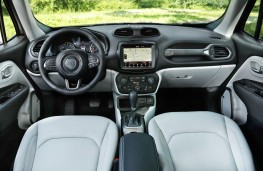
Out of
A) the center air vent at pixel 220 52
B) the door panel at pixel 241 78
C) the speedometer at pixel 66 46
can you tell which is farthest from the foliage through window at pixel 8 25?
the door panel at pixel 241 78

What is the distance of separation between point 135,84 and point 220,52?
2.22 ft

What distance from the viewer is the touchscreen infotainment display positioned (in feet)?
8.53

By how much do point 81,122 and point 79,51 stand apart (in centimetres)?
44

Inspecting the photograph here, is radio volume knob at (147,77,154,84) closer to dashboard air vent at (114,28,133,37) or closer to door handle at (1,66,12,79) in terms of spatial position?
dashboard air vent at (114,28,133,37)

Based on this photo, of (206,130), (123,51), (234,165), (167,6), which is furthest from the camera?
(167,6)

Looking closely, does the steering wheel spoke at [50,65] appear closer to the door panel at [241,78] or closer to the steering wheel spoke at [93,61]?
the steering wheel spoke at [93,61]

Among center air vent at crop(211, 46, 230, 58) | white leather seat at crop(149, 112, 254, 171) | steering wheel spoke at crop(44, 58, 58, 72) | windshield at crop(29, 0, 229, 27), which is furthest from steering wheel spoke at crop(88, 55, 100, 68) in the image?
center air vent at crop(211, 46, 230, 58)

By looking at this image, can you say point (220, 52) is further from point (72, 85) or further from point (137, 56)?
point (72, 85)

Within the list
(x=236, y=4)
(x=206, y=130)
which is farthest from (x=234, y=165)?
(x=236, y=4)

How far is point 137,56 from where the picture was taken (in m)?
2.61

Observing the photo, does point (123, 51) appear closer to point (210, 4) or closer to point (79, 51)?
point (79, 51)

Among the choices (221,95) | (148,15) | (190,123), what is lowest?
(221,95)

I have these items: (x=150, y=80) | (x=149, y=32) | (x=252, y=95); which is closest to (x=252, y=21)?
(x=252, y=95)

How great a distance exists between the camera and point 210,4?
2875 mm
